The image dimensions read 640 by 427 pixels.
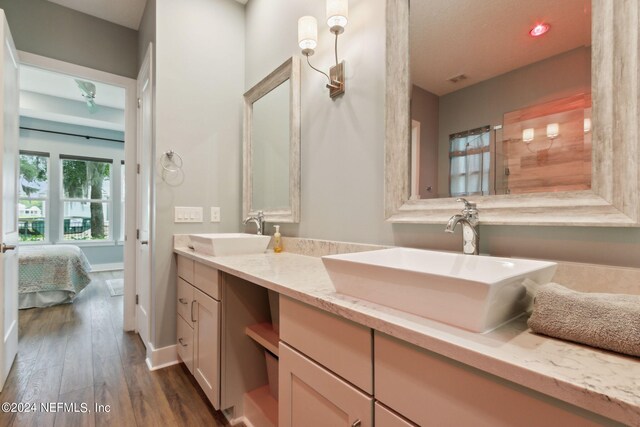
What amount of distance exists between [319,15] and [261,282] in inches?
59.7

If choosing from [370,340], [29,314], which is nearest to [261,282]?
[370,340]

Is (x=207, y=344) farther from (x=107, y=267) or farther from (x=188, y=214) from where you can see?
(x=107, y=267)

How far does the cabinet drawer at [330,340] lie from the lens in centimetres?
72

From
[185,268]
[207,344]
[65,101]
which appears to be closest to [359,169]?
[207,344]

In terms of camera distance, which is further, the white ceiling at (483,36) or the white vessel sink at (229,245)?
the white vessel sink at (229,245)

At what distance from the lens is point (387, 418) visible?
66 centimetres

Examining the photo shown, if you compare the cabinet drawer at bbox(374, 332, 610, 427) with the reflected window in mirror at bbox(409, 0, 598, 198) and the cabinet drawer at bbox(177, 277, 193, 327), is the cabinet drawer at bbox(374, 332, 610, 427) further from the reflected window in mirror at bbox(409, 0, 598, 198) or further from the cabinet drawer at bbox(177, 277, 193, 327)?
the cabinet drawer at bbox(177, 277, 193, 327)

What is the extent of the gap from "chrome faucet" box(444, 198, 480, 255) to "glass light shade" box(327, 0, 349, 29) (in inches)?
39.7

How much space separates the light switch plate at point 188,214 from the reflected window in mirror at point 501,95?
1662 mm

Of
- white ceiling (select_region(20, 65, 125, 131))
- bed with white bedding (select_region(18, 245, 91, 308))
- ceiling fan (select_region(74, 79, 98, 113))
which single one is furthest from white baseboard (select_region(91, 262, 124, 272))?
ceiling fan (select_region(74, 79, 98, 113))

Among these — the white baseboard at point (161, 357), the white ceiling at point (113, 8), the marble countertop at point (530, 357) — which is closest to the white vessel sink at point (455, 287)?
the marble countertop at point (530, 357)

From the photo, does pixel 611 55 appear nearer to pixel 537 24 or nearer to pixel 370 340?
pixel 537 24

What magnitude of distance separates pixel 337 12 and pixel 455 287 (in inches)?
52.7

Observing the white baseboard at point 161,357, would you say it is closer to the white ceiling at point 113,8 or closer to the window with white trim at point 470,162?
the window with white trim at point 470,162
